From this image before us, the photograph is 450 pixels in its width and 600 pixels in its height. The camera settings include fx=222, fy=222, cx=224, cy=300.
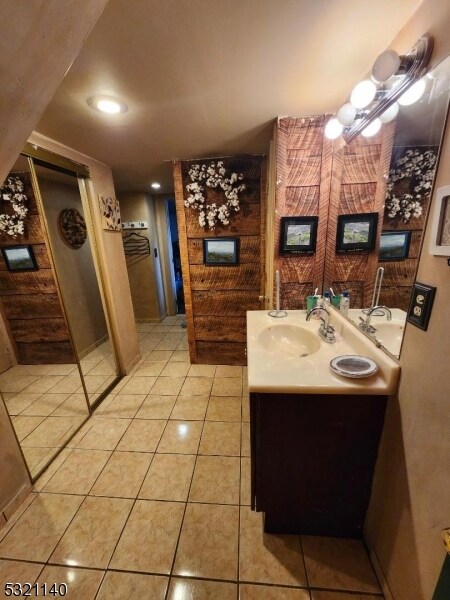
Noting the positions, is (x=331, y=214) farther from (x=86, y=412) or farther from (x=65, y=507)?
→ (x=86, y=412)

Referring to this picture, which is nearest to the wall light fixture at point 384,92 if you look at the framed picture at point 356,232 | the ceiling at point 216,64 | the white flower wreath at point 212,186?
the ceiling at point 216,64

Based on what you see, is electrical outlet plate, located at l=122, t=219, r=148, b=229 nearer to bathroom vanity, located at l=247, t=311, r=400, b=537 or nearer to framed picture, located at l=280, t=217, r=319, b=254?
framed picture, located at l=280, t=217, r=319, b=254

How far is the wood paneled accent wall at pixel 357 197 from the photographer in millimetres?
1116

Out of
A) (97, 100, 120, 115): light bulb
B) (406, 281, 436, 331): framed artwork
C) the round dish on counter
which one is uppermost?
(97, 100, 120, 115): light bulb

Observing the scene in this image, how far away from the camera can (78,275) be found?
227 centimetres

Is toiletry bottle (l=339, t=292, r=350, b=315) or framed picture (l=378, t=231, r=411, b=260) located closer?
framed picture (l=378, t=231, r=411, b=260)

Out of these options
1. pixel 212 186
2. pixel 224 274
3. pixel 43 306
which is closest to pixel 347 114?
pixel 212 186

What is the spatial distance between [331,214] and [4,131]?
1.63 m

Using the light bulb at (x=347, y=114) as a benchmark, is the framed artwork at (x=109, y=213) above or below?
below

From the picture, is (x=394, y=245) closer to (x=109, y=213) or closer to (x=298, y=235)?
(x=298, y=235)

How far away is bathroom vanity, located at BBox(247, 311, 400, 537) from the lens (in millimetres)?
911

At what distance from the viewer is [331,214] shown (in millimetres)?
1526

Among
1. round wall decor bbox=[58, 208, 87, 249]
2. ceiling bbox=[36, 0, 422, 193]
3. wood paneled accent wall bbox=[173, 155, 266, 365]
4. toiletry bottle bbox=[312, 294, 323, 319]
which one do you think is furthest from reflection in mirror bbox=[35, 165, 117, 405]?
toiletry bottle bbox=[312, 294, 323, 319]

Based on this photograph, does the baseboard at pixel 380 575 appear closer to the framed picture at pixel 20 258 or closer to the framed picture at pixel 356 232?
the framed picture at pixel 356 232
